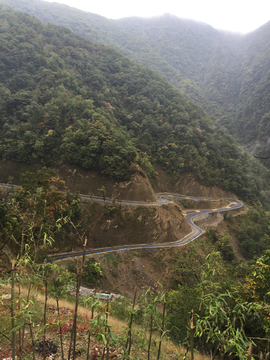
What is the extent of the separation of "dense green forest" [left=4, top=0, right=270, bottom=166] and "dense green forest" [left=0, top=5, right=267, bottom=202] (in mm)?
40968

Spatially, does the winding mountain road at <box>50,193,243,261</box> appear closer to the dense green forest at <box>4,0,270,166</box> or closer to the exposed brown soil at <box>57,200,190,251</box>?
the exposed brown soil at <box>57,200,190,251</box>

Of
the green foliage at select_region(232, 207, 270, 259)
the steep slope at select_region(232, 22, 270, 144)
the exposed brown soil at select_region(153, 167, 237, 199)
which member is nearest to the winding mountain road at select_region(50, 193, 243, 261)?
the exposed brown soil at select_region(153, 167, 237, 199)

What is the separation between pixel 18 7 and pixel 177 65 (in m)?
118

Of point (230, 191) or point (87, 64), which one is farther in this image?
point (87, 64)

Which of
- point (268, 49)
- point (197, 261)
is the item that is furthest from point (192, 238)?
point (268, 49)

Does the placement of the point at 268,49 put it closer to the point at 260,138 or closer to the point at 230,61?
the point at 230,61

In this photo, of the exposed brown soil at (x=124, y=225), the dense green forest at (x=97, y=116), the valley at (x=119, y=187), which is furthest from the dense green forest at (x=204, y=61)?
the exposed brown soil at (x=124, y=225)

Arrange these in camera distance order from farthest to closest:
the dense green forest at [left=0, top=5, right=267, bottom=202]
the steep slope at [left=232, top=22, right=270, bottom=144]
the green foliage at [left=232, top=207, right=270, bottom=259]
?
the steep slope at [left=232, top=22, right=270, bottom=144], the green foliage at [left=232, top=207, right=270, bottom=259], the dense green forest at [left=0, top=5, right=267, bottom=202]

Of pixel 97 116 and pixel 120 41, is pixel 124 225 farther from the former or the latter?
pixel 120 41

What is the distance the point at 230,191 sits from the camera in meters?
52.5

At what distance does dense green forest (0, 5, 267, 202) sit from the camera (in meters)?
35.2

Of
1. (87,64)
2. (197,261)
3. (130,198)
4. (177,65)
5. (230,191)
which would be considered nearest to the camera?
(197,261)

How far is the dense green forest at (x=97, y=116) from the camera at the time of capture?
115ft

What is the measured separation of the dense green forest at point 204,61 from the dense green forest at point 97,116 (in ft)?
134
